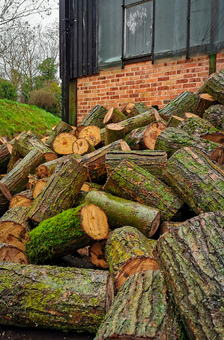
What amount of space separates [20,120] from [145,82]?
6.43 m

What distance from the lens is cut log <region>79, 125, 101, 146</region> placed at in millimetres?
5094

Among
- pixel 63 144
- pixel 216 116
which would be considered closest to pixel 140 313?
pixel 216 116

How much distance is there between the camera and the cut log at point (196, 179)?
3033mm

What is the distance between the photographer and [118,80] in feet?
24.6

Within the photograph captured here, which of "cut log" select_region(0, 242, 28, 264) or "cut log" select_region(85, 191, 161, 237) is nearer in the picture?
"cut log" select_region(0, 242, 28, 264)

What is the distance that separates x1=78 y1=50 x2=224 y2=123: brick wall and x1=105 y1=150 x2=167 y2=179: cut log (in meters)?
3.12

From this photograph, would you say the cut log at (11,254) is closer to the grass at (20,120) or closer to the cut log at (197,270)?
the cut log at (197,270)

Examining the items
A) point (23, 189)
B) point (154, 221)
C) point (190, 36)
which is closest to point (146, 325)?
point (154, 221)

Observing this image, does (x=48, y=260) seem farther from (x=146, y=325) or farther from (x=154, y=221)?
(x=146, y=325)

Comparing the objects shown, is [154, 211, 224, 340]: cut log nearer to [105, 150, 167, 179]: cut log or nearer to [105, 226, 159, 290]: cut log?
[105, 226, 159, 290]: cut log

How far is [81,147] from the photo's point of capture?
4.75m

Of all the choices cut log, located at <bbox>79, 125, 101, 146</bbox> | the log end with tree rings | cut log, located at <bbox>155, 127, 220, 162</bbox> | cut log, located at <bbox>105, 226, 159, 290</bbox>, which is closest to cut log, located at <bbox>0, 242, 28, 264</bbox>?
the log end with tree rings

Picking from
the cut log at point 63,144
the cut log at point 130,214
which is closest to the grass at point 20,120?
the cut log at point 63,144

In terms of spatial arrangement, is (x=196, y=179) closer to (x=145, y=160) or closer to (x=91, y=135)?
(x=145, y=160)
